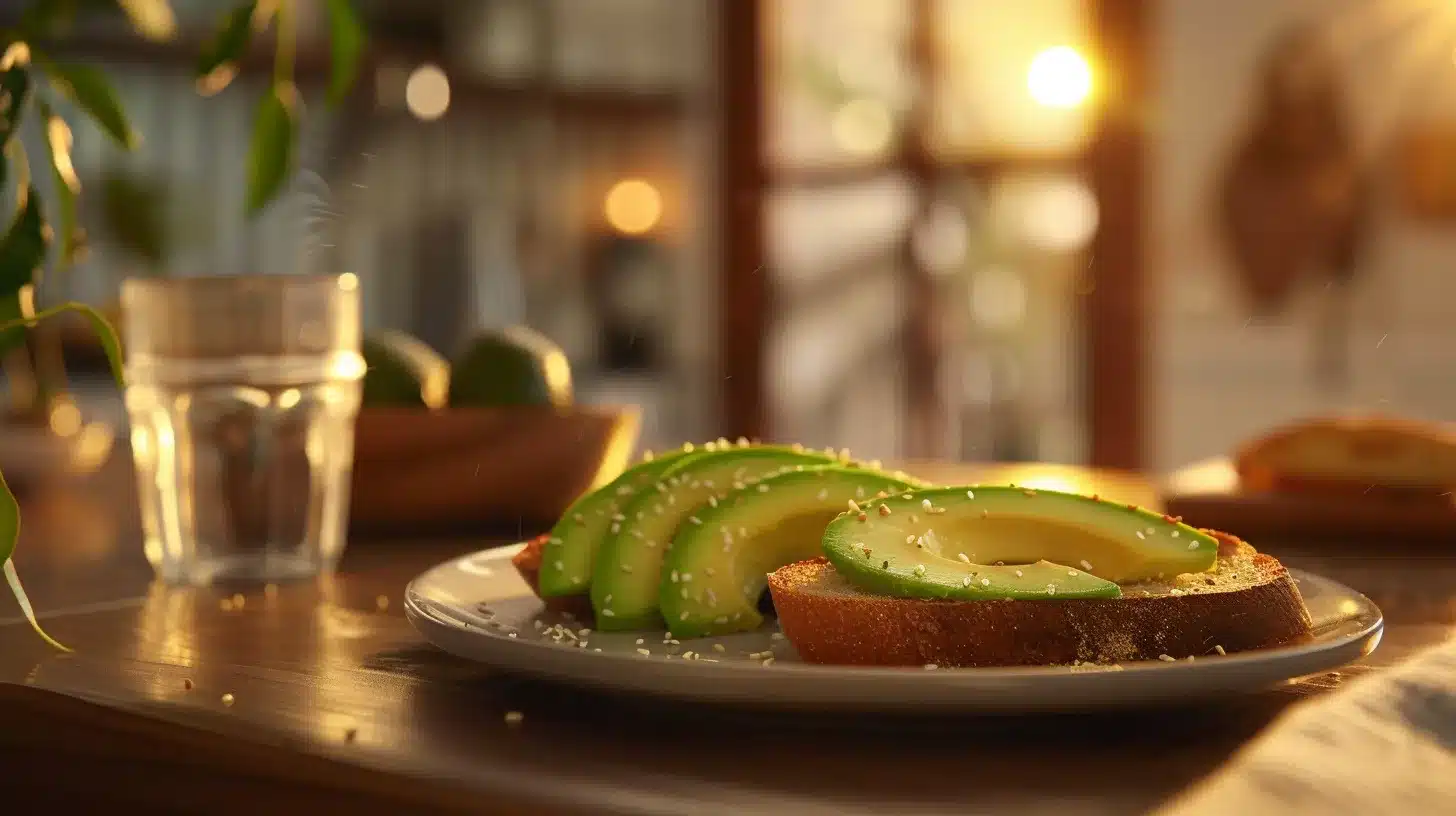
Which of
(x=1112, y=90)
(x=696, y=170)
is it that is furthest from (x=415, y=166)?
(x=1112, y=90)

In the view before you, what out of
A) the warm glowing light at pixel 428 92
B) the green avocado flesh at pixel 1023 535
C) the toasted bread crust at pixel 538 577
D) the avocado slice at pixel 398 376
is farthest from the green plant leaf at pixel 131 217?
the green avocado flesh at pixel 1023 535

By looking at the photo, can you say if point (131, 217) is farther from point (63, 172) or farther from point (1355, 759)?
point (1355, 759)

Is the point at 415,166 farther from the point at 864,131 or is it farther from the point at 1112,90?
Result: the point at 1112,90

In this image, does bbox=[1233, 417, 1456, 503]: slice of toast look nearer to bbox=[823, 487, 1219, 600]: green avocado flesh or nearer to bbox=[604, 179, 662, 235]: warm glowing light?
bbox=[823, 487, 1219, 600]: green avocado flesh

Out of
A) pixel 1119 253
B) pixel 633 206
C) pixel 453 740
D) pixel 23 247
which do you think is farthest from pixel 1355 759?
pixel 633 206

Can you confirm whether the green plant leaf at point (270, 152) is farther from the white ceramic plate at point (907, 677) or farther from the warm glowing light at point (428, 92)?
the warm glowing light at point (428, 92)

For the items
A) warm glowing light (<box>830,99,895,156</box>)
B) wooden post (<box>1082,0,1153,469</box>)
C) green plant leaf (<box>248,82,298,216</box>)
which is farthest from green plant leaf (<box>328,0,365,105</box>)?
warm glowing light (<box>830,99,895,156</box>)
